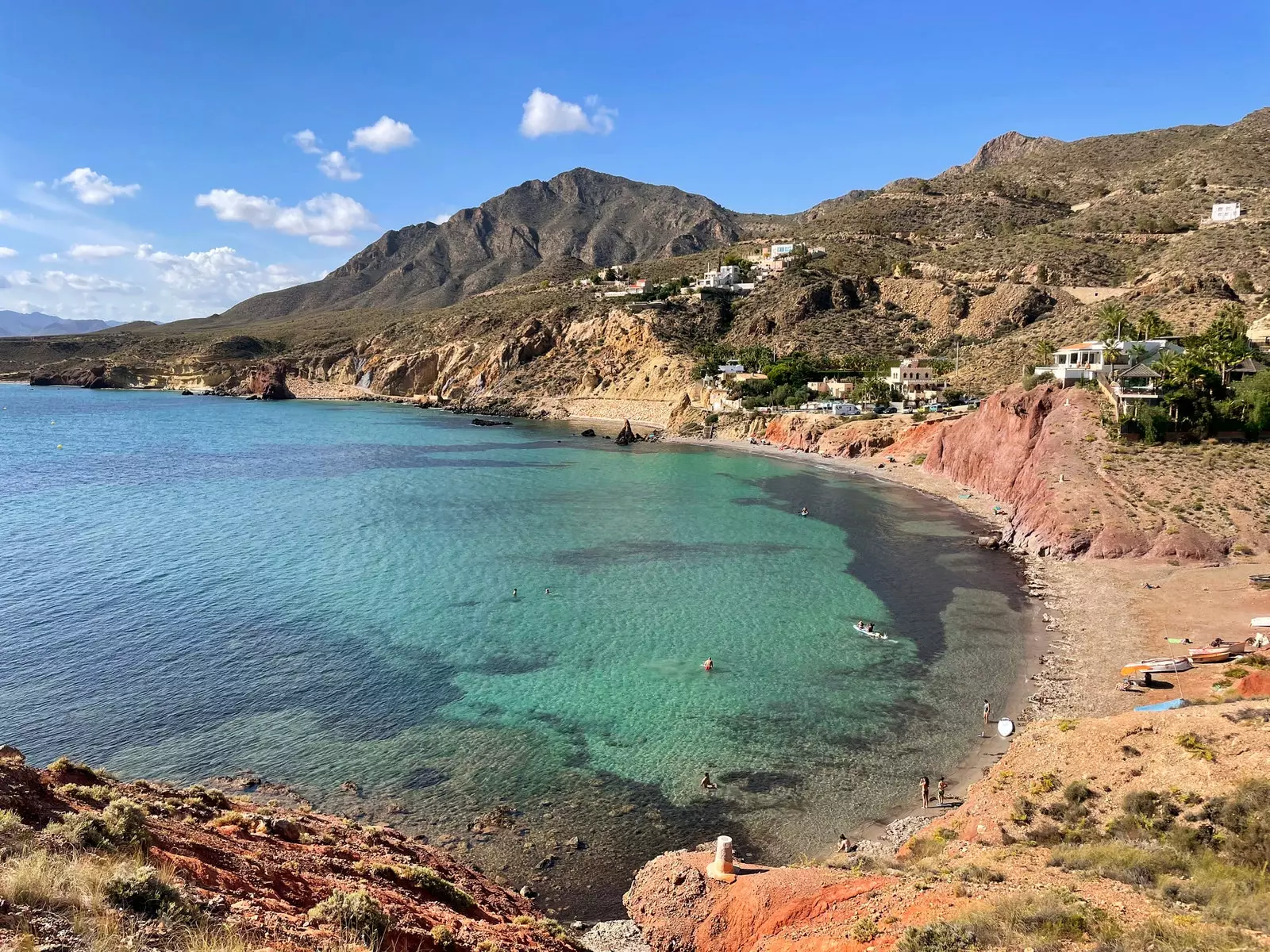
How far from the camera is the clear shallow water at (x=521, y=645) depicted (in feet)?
63.3

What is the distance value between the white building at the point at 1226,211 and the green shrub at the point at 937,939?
97.1 m

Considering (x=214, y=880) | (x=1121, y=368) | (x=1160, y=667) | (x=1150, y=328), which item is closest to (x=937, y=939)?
(x=214, y=880)

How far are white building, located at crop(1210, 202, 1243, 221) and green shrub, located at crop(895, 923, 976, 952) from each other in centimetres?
9711

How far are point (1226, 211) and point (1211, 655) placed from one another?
79673 mm

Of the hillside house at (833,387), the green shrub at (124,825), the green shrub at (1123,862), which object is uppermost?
the hillside house at (833,387)

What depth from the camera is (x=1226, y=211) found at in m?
78.6

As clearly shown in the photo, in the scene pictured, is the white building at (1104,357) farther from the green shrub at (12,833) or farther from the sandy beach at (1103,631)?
the green shrub at (12,833)

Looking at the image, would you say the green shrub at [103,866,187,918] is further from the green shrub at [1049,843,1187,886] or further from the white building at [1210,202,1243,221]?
the white building at [1210,202,1243,221]

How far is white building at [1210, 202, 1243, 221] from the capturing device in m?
77.7

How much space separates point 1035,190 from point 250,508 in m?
129

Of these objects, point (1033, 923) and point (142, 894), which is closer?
point (142, 894)

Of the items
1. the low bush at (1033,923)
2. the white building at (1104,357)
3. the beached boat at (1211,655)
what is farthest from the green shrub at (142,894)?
the white building at (1104,357)

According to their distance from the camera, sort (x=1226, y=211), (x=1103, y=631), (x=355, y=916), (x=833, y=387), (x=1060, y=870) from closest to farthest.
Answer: (x=355, y=916), (x=1060, y=870), (x=1103, y=631), (x=1226, y=211), (x=833, y=387)

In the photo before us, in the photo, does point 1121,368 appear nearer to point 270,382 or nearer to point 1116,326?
point 1116,326
